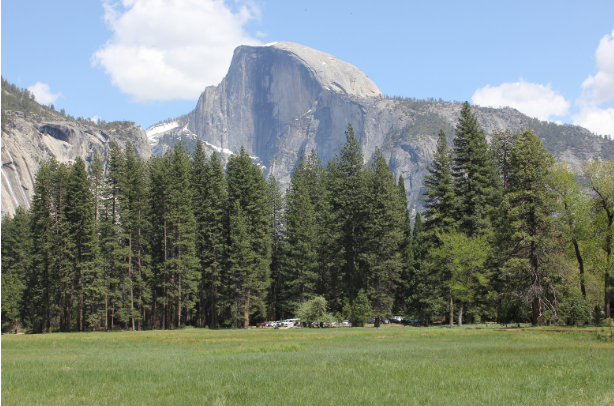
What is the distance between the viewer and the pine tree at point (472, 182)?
46.4 m

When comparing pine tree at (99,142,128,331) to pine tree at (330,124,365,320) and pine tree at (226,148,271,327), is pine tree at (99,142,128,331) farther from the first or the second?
pine tree at (330,124,365,320)

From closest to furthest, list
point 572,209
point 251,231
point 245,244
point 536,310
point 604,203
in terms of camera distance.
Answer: point 536,310 → point 604,203 → point 572,209 → point 245,244 → point 251,231

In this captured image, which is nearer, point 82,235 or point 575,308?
point 575,308

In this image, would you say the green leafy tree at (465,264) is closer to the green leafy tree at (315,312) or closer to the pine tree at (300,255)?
the green leafy tree at (315,312)

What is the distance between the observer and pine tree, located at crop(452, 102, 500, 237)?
4638 cm

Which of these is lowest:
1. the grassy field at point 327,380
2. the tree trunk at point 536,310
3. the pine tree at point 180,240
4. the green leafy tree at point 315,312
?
the green leafy tree at point 315,312

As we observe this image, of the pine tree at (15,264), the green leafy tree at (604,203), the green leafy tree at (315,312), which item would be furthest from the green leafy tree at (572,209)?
the pine tree at (15,264)

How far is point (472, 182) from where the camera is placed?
155ft

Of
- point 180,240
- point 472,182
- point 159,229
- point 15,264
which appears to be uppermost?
point 472,182

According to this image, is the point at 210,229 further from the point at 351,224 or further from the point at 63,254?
the point at 63,254

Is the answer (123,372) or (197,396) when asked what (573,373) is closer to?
(197,396)

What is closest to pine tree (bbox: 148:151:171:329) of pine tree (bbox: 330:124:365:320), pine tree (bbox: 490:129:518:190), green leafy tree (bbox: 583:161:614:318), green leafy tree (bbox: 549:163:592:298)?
pine tree (bbox: 330:124:365:320)

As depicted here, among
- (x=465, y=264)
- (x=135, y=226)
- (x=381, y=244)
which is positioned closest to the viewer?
(x=465, y=264)

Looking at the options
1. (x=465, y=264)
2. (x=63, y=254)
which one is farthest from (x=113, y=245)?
(x=465, y=264)
